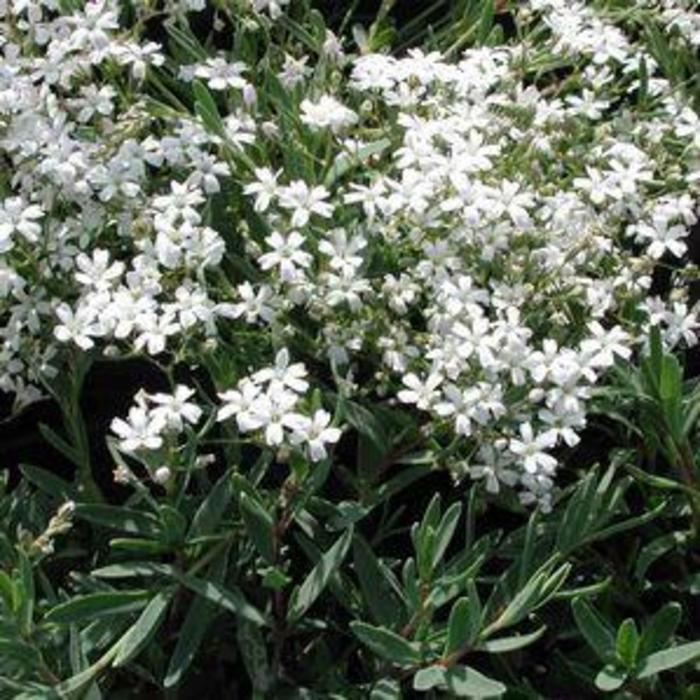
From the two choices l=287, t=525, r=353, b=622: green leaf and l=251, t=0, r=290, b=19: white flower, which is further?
l=251, t=0, r=290, b=19: white flower

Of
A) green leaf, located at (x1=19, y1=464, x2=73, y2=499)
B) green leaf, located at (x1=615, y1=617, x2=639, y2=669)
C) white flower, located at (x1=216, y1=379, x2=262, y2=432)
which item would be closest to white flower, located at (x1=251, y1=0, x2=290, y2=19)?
white flower, located at (x1=216, y1=379, x2=262, y2=432)

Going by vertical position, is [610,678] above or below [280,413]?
below

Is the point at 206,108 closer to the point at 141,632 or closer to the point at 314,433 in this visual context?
the point at 314,433

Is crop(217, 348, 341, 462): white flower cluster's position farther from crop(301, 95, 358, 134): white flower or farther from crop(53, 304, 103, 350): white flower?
crop(301, 95, 358, 134): white flower

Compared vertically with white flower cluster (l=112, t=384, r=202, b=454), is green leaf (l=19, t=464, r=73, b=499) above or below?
below

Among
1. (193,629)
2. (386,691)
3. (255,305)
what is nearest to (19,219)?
(255,305)

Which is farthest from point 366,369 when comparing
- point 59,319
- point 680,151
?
point 680,151
